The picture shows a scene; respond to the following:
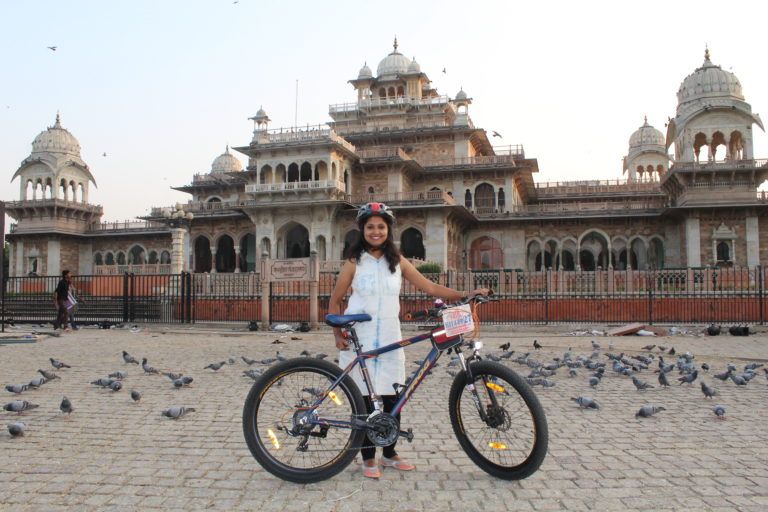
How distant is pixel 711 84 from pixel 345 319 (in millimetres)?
33747

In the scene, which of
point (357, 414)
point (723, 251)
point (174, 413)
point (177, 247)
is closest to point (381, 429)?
point (357, 414)

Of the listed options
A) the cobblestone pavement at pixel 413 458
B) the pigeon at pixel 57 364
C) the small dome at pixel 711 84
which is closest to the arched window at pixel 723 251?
the small dome at pixel 711 84

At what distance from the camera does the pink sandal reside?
12.0 ft

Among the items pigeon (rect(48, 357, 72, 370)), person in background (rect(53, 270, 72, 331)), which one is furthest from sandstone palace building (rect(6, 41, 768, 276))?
pigeon (rect(48, 357, 72, 370))

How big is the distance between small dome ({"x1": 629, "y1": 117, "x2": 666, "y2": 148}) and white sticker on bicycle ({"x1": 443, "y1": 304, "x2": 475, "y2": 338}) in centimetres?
5092

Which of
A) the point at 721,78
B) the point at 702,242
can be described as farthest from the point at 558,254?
the point at 721,78

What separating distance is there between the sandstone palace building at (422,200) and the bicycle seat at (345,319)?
20101 millimetres

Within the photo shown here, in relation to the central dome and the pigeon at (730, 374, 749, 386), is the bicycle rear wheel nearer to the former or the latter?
the pigeon at (730, 374, 749, 386)

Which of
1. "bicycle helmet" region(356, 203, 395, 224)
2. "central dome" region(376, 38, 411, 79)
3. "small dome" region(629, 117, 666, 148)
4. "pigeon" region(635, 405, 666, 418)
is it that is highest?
"central dome" region(376, 38, 411, 79)

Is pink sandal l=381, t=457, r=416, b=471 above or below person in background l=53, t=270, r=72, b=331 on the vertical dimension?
below

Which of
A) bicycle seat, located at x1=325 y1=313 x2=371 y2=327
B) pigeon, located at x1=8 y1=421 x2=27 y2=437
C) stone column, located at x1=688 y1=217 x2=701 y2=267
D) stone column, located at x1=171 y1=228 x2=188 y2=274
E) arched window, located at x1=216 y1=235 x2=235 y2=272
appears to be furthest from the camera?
arched window, located at x1=216 y1=235 x2=235 y2=272

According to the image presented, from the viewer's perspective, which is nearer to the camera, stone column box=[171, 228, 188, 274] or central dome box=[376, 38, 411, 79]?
stone column box=[171, 228, 188, 274]

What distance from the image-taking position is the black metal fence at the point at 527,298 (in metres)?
15.8

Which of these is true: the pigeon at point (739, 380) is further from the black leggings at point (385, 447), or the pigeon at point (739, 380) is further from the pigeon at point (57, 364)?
the pigeon at point (57, 364)
